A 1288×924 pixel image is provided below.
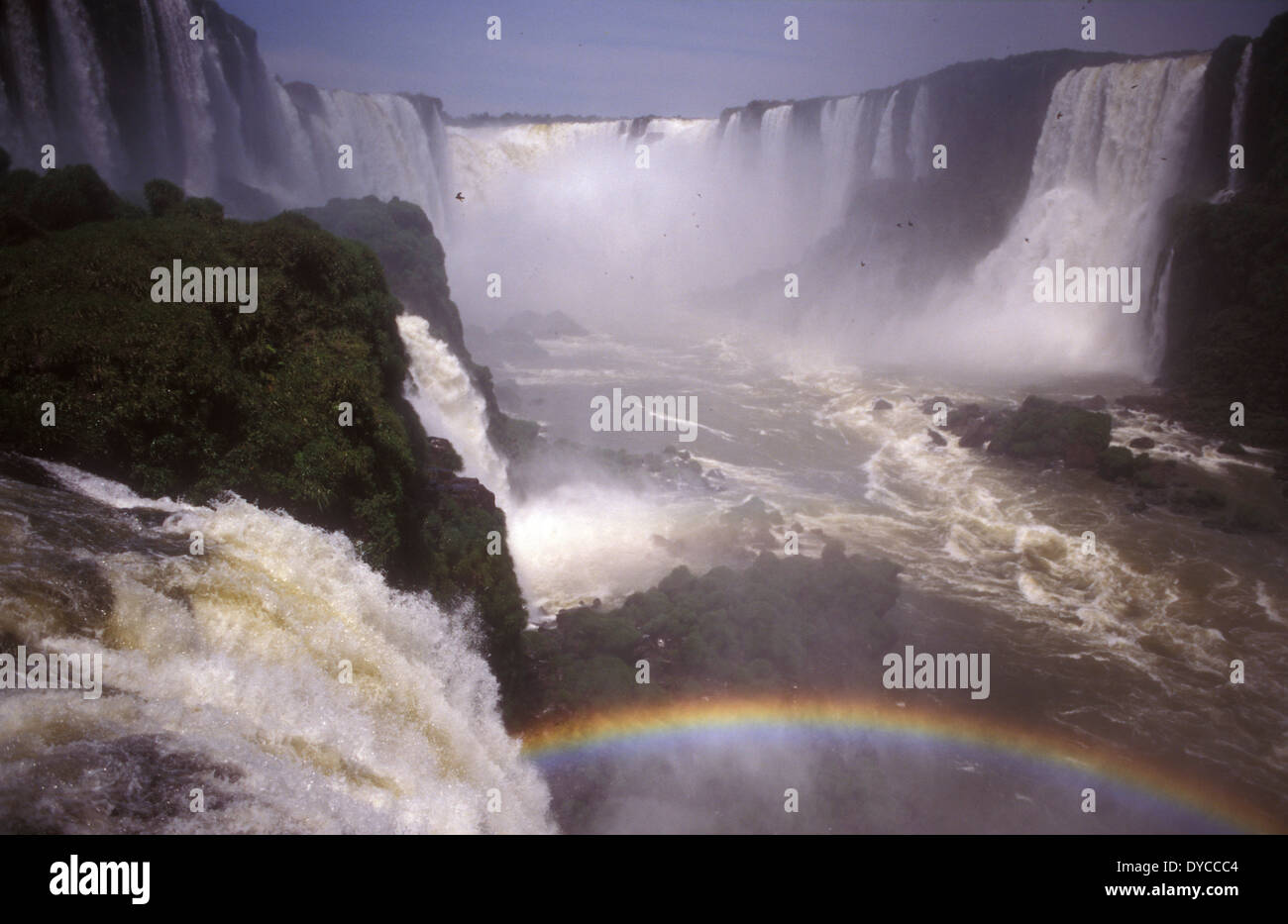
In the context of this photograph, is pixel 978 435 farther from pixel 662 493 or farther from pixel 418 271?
pixel 418 271

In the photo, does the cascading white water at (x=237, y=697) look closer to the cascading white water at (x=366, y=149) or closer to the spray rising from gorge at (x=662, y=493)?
the spray rising from gorge at (x=662, y=493)

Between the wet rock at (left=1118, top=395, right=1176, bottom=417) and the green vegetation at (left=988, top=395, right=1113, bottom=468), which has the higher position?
the wet rock at (left=1118, top=395, right=1176, bottom=417)

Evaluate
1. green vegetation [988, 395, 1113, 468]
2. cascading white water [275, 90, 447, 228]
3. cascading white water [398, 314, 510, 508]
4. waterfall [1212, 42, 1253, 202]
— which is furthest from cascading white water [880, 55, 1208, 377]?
cascading white water [275, 90, 447, 228]

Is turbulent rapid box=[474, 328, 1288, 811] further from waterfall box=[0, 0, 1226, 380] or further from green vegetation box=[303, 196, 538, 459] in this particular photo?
waterfall box=[0, 0, 1226, 380]

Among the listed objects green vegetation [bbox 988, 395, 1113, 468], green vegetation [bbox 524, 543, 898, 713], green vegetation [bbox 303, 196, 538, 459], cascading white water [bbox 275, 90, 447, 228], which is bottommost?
green vegetation [bbox 524, 543, 898, 713]

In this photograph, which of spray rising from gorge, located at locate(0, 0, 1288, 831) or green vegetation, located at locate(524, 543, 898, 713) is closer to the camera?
spray rising from gorge, located at locate(0, 0, 1288, 831)

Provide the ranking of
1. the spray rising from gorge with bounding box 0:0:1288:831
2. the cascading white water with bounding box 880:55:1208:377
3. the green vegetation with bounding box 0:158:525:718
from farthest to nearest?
the cascading white water with bounding box 880:55:1208:377 → the green vegetation with bounding box 0:158:525:718 → the spray rising from gorge with bounding box 0:0:1288:831

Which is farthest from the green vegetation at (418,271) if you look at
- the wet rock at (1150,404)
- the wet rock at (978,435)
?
the wet rock at (1150,404)
